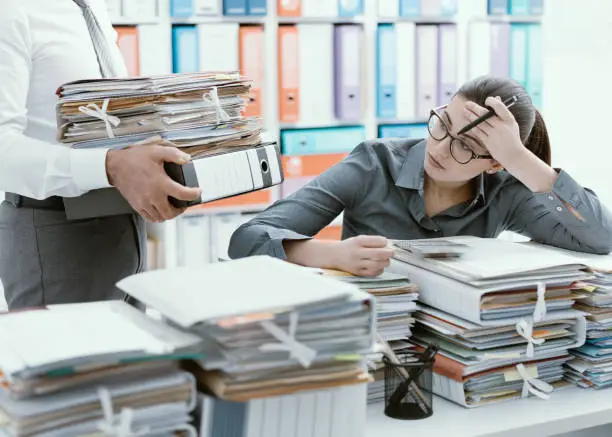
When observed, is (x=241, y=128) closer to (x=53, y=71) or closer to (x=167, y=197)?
(x=167, y=197)

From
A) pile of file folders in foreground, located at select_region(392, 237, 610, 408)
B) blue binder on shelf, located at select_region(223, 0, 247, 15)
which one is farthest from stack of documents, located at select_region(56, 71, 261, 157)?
blue binder on shelf, located at select_region(223, 0, 247, 15)

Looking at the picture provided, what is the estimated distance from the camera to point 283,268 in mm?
1221

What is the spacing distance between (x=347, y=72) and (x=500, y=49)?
0.77 m

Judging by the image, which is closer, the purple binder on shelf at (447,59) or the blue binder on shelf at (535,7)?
the purple binder on shelf at (447,59)

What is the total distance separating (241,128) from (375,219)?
507mm

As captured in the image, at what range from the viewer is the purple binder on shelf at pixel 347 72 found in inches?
146

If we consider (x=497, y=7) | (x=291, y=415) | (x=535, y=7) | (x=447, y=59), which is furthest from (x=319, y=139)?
(x=291, y=415)

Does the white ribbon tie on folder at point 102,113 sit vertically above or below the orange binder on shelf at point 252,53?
→ below

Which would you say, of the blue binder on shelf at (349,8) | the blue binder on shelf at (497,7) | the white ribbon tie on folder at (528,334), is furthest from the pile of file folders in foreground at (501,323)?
the blue binder on shelf at (497,7)

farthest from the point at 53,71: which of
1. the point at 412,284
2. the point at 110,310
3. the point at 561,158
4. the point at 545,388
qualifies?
the point at 561,158

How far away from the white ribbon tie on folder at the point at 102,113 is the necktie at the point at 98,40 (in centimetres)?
33

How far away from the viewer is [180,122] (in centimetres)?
155

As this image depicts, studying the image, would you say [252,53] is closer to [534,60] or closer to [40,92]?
[534,60]

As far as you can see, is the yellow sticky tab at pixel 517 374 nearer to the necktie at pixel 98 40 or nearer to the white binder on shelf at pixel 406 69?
the necktie at pixel 98 40
